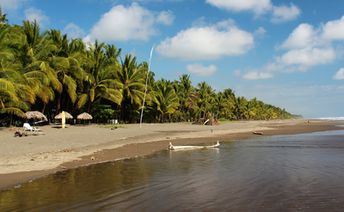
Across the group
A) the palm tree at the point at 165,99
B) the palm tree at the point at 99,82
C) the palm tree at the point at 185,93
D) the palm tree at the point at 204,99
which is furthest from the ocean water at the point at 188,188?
the palm tree at the point at 204,99

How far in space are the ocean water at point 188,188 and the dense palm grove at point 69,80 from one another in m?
20.5

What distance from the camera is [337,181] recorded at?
466 inches

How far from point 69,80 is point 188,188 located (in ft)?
117

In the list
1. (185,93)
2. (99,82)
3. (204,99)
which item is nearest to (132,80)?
(99,82)

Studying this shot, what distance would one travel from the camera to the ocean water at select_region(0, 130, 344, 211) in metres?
8.77

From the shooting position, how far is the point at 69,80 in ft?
143

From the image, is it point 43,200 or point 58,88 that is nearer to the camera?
point 43,200

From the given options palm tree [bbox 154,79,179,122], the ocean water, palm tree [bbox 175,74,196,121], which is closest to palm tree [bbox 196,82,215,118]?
palm tree [bbox 175,74,196,121]

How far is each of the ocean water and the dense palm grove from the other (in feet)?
67.3

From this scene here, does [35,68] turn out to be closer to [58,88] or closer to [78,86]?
[58,88]

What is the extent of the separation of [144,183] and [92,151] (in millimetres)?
8896

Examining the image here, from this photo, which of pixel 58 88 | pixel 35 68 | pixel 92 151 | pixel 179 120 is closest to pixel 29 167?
pixel 92 151

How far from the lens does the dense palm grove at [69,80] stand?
3453cm

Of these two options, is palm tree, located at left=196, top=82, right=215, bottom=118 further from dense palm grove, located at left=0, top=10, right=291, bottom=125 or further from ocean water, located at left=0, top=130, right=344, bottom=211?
ocean water, located at left=0, top=130, right=344, bottom=211
